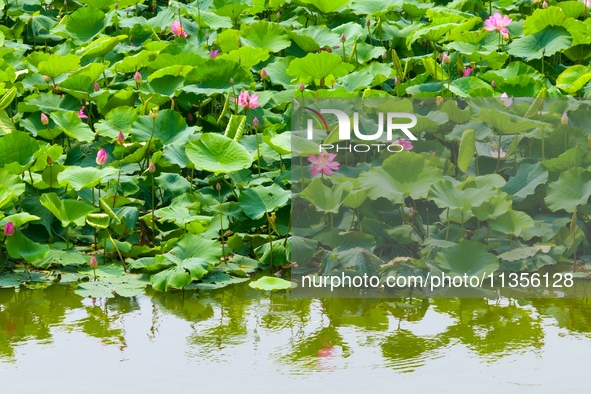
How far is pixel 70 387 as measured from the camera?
202cm

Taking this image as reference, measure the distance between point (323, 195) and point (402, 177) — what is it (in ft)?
0.92

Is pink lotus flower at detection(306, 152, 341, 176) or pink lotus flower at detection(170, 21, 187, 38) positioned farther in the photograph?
pink lotus flower at detection(170, 21, 187, 38)

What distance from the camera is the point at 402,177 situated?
2.88 metres

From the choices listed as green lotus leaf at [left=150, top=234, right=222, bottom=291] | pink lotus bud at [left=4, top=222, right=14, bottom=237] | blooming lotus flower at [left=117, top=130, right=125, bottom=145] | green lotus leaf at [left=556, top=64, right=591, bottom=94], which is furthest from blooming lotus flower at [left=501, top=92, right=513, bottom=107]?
pink lotus bud at [left=4, top=222, right=14, bottom=237]

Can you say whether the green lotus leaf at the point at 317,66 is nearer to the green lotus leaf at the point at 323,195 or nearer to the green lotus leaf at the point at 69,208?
the green lotus leaf at the point at 323,195

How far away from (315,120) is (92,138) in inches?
36.9

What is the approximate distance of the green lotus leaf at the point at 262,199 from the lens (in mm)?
3027

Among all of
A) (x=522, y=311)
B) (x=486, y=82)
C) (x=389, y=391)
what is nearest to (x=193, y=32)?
(x=486, y=82)

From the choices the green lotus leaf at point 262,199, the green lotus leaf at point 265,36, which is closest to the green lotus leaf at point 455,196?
the green lotus leaf at point 262,199

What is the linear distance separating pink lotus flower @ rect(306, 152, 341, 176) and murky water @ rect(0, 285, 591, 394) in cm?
54

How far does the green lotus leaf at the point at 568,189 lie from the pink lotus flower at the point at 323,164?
0.76 metres

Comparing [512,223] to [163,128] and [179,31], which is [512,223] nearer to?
[163,128]

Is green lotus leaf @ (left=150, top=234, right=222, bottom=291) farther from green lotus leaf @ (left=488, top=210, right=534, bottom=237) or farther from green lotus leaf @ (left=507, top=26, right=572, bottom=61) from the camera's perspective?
green lotus leaf @ (left=507, top=26, right=572, bottom=61)

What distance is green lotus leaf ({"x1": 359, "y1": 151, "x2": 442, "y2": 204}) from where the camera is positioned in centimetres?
283
